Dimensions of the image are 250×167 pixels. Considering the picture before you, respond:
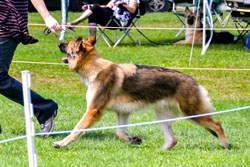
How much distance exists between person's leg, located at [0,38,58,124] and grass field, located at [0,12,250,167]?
301 mm

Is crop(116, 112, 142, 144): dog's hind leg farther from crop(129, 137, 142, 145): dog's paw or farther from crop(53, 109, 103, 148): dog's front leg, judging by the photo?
crop(53, 109, 103, 148): dog's front leg

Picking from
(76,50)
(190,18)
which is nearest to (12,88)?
(76,50)

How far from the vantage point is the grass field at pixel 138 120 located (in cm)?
497

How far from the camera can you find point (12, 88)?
5.68m

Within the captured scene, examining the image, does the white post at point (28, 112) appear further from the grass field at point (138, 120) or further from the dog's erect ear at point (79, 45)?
the dog's erect ear at point (79, 45)

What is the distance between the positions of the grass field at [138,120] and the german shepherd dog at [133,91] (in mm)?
249

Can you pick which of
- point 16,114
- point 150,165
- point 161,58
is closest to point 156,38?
point 161,58

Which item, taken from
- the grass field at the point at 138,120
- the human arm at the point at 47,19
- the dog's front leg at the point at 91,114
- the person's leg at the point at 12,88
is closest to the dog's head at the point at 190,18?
the grass field at the point at 138,120

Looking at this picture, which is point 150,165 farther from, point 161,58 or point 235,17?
point 235,17

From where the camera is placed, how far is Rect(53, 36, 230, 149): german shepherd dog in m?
5.46

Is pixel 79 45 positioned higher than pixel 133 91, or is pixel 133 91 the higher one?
pixel 79 45

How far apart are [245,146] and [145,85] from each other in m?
1.21

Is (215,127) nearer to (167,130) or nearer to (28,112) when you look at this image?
(167,130)

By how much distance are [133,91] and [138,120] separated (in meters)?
1.63
